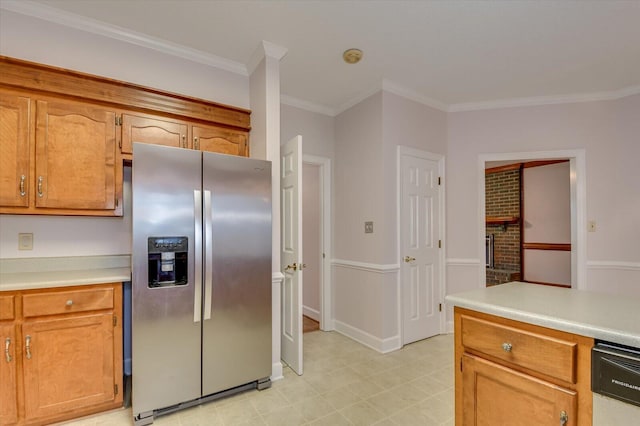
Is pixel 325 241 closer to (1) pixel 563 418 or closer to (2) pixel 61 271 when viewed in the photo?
(2) pixel 61 271

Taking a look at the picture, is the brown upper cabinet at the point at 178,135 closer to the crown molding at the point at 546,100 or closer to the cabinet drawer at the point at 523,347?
the cabinet drawer at the point at 523,347

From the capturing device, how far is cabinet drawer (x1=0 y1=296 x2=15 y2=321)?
1745 millimetres

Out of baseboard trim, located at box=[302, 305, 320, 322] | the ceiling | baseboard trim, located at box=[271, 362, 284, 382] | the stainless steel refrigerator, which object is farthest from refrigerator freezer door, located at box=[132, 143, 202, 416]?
baseboard trim, located at box=[302, 305, 320, 322]

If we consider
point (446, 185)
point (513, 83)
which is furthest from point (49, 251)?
point (513, 83)

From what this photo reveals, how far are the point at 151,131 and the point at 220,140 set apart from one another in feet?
1.73

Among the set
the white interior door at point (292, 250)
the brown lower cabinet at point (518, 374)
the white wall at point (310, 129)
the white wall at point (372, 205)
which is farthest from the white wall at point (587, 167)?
the brown lower cabinet at point (518, 374)

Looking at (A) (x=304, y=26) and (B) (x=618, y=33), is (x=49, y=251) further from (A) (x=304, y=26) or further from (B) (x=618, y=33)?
(B) (x=618, y=33)

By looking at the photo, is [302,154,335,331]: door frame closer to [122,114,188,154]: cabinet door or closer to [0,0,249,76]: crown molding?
[0,0,249,76]: crown molding

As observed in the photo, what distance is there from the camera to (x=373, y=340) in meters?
3.17

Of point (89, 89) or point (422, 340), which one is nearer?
point (89, 89)

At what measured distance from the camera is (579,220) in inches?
134

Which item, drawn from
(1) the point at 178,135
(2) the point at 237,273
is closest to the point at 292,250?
(2) the point at 237,273

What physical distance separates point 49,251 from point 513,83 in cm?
444

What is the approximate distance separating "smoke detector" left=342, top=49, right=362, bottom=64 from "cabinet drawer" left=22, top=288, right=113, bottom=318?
2560 millimetres
